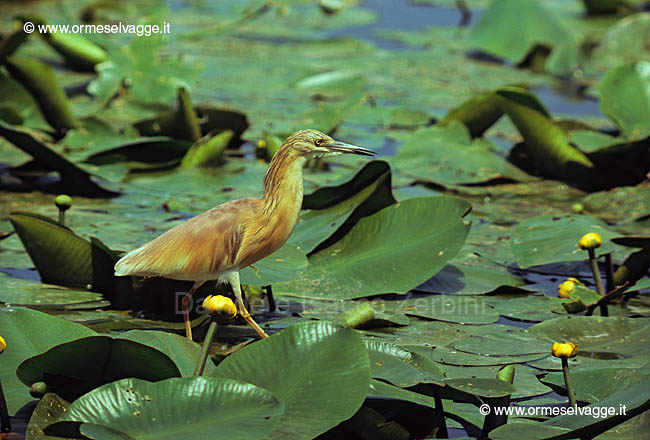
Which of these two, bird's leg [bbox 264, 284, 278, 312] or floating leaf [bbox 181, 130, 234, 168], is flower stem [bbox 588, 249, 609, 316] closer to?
bird's leg [bbox 264, 284, 278, 312]

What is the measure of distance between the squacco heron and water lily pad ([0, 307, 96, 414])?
0.18m


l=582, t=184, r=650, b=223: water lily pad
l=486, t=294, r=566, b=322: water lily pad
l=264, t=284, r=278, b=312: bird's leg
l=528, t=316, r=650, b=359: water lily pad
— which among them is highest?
l=264, t=284, r=278, b=312: bird's leg

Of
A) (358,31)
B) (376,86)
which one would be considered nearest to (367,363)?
(376,86)

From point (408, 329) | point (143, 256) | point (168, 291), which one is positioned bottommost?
point (408, 329)

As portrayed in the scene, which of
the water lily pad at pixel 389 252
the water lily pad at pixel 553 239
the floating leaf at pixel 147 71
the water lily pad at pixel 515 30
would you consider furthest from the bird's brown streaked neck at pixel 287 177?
the water lily pad at pixel 515 30

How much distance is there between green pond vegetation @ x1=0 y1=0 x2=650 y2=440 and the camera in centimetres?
162

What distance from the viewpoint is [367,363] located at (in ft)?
5.28

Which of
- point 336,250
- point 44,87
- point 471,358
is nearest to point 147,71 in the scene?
point 44,87

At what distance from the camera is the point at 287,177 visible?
1898mm

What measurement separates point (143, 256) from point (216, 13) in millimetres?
5004

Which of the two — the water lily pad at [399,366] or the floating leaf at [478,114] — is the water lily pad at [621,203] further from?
the water lily pad at [399,366]

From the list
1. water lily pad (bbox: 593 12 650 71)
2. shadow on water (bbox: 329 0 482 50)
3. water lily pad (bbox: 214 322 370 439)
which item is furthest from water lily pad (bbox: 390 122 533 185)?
shadow on water (bbox: 329 0 482 50)

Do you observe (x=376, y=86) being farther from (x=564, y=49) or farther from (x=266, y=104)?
(x=564, y=49)

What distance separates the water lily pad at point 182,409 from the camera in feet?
4.77
